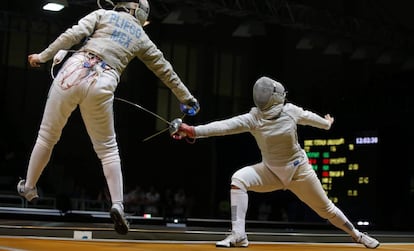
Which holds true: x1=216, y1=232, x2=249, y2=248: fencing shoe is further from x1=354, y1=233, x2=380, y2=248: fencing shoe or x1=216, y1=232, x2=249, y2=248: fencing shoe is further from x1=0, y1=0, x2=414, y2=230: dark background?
x1=0, y1=0, x2=414, y2=230: dark background

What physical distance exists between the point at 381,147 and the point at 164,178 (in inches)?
279

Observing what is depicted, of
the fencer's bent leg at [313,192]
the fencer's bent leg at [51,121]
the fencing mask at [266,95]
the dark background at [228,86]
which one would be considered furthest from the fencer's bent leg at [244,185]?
the dark background at [228,86]

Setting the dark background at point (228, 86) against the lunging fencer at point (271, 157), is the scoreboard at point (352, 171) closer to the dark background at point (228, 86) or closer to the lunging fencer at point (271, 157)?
the dark background at point (228, 86)

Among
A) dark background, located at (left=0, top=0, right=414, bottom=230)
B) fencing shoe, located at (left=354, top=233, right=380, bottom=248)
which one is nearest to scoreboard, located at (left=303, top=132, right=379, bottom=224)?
dark background, located at (left=0, top=0, right=414, bottom=230)

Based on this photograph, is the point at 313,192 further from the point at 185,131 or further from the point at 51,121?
the point at 51,121

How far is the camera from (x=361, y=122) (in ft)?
33.7

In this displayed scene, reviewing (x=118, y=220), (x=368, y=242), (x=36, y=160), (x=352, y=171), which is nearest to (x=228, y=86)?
(x=352, y=171)

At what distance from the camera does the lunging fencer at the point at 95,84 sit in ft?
9.77

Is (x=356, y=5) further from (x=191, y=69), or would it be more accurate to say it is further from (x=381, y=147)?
(x=191, y=69)

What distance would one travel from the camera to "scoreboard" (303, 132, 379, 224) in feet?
32.1

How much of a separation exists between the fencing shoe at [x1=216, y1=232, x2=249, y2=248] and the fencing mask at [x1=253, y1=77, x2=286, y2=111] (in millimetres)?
703

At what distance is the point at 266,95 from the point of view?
345 cm

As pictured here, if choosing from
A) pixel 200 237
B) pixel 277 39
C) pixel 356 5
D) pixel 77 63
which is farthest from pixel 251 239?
pixel 277 39

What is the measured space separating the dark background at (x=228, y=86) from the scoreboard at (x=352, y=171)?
0.08 m
